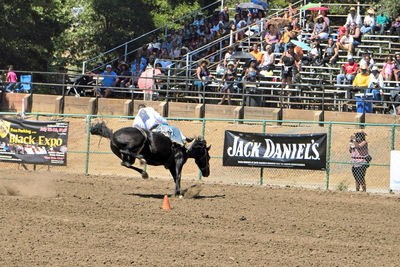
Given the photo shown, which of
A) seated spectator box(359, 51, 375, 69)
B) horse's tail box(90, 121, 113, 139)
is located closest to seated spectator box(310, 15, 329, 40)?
seated spectator box(359, 51, 375, 69)

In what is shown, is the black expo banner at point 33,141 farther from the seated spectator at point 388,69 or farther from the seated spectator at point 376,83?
the seated spectator at point 388,69

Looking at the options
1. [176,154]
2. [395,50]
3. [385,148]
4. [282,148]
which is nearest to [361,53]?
[395,50]

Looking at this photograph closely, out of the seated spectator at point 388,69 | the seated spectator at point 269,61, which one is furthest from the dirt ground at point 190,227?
the seated spectator at point 269,61

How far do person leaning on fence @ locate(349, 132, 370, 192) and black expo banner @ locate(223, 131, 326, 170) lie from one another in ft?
3.11

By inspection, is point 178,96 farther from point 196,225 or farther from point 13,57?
point 196,225

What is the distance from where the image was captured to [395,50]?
1142 inches

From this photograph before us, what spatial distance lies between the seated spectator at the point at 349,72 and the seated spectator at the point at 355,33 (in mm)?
1540

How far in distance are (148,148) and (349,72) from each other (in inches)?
503

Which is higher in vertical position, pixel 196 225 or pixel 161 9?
pixel 161 9

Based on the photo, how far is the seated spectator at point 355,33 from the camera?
28.0 meters

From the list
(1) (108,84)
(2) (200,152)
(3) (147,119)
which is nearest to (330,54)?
(1) (108,84)

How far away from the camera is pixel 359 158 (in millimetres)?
20125

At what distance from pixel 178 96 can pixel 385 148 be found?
970 centimetres

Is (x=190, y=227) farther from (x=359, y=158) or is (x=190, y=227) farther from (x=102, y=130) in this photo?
(x=359, y=158)
